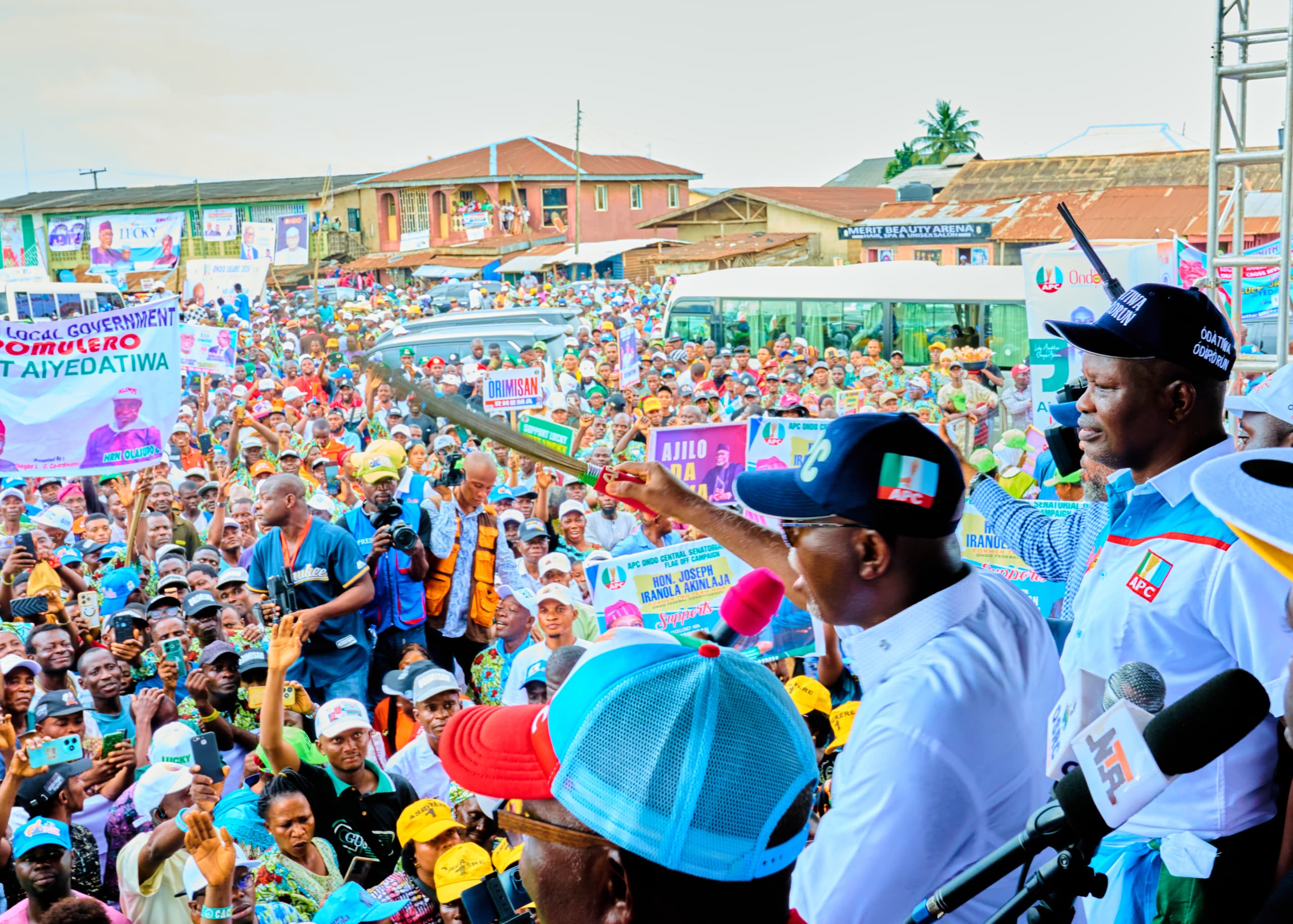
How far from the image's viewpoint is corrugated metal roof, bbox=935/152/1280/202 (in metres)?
32.2

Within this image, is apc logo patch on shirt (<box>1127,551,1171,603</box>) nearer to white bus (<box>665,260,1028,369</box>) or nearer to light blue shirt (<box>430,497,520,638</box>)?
light blue shirt (<box>430,497,520,638</box>)

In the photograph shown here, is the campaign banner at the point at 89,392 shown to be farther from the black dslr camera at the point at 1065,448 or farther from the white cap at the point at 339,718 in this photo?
the black dslr camera at the point at 1065,448

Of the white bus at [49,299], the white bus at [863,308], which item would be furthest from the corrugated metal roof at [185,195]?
the white bus at [863,308]

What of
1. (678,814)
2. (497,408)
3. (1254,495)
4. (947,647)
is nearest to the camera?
(1254,495)

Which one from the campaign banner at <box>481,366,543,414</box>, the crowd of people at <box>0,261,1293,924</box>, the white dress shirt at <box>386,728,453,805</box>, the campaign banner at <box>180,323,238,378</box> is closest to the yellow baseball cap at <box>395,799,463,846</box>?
the crowd of people at <box>0,261,1293,924</box>

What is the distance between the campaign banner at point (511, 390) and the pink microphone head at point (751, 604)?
8.84 m

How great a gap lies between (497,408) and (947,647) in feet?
31.5

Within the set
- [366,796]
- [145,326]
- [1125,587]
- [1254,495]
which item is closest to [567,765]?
[1254,495]

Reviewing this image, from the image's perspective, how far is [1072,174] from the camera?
113 feet

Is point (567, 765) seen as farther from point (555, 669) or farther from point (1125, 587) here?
point (555, 669)

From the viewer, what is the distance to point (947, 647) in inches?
72.6

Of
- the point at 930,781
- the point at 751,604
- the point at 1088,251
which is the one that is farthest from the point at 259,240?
the point at 930,781

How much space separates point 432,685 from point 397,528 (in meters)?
1.43

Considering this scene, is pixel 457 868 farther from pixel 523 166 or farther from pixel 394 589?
pixel 523 166
